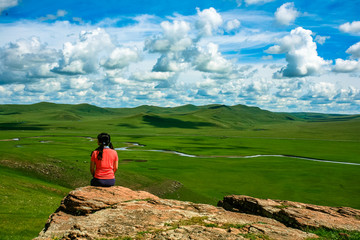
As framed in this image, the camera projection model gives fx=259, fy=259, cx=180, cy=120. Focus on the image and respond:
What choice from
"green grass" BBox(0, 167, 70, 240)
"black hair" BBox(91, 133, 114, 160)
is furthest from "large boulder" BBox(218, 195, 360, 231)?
"green grass" BBox(0, 167, 70, 240)

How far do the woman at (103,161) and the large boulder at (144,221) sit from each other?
632 millimetres

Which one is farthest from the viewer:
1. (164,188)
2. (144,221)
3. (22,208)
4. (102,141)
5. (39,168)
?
(164,188)

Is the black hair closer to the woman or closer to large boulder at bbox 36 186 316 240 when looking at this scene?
the woman

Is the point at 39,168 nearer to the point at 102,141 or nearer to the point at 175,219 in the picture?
the point at 102,141

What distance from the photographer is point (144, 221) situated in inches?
503

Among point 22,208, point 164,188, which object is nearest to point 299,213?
point 22,208

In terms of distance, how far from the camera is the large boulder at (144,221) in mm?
11414

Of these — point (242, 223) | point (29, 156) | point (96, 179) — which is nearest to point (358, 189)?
point (242, 223)

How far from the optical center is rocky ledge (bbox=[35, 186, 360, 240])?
1152cm

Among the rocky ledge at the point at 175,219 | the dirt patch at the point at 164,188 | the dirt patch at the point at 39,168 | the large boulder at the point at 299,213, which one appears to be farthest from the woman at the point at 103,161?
the dirt patch at the point at 39,168

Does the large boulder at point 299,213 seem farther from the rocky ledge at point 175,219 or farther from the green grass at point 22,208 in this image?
the green grass at point 22,208

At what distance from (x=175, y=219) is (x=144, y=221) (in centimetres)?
161

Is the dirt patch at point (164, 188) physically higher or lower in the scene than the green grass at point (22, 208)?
lower

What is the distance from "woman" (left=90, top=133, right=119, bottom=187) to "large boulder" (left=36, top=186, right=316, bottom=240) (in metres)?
0.63
